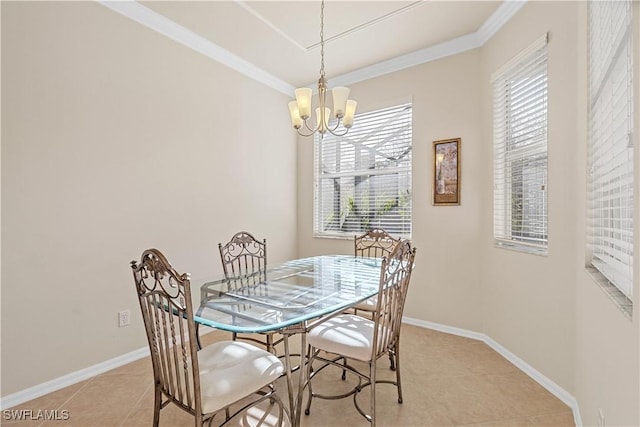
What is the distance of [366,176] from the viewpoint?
378 cm

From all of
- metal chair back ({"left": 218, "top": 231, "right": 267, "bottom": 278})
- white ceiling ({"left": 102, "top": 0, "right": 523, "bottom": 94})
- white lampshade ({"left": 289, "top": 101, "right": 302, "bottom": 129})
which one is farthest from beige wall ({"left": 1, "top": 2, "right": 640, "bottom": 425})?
white lampshade ({"left": 289, "top": 101, "right": 302, "bottom": 129})

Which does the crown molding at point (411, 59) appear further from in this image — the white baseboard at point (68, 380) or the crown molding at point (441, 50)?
the white baseboard at point (68, 380)

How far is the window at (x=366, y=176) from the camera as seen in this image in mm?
3488

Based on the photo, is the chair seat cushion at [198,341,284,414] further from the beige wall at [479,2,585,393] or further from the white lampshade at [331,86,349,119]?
the beige wall at [479,2,585,393]

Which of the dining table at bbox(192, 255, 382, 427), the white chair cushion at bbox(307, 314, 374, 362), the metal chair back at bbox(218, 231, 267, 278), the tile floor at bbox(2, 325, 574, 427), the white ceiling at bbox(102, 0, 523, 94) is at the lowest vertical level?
the tile floor at bbox(2, 325, 574, 427)

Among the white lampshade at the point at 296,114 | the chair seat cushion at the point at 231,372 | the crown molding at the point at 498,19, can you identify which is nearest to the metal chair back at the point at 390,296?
the chair seat cushion at the point at 231,372

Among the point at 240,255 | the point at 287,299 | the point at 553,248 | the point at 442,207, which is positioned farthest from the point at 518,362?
the point at 240,255

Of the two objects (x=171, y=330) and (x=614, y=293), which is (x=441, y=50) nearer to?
(x=614, y=293)

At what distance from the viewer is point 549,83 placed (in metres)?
2.18

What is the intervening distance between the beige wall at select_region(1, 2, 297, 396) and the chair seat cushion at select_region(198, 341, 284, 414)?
4.33 ft

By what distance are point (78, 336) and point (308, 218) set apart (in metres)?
2.65

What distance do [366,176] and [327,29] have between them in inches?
64.1

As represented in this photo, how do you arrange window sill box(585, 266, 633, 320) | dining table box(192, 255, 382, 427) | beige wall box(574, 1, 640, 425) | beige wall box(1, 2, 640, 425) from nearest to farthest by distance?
beige wall box(574, 1, 640, 425) → window sill box(585, 266, 633, 320) → dining table box(192, 255, 382, 427) → beige wall box(1, 2, 640, 425)

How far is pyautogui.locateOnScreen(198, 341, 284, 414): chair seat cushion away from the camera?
4.22ft
